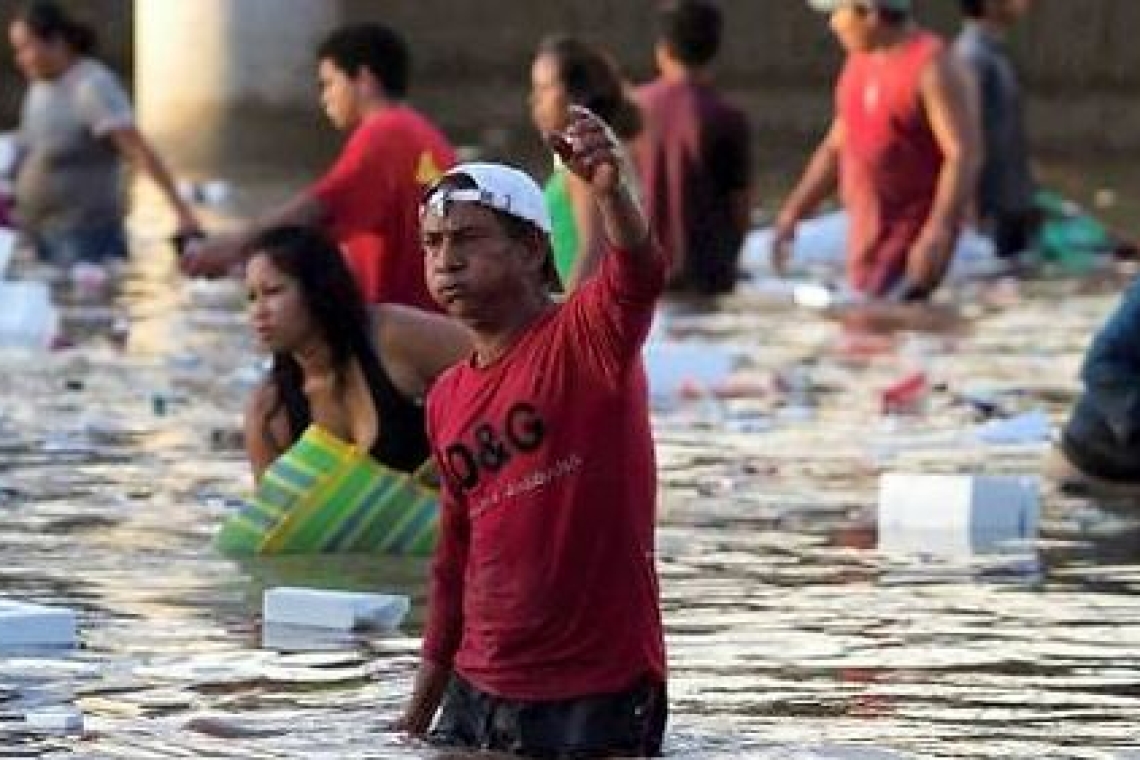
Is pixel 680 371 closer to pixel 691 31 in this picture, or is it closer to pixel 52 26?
pixel 691 31

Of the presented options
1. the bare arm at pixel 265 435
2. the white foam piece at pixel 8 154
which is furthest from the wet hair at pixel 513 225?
the white foam piece at pixel 8 154

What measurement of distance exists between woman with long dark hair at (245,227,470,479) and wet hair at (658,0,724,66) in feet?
31.4

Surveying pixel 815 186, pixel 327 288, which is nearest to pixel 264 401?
pixel 327 288

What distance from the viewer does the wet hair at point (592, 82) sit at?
13.0 m

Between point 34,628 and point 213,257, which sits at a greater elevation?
point 213,257

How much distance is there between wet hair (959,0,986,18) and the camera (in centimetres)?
2269

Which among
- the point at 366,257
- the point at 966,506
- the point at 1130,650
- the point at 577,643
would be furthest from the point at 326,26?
the point at 577,643

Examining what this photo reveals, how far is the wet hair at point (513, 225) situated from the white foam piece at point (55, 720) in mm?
1543

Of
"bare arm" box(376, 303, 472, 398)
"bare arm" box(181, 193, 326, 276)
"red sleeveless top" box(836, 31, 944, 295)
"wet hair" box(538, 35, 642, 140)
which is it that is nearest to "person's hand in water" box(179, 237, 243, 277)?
"bare arm" box(181, 193, 326, 276)

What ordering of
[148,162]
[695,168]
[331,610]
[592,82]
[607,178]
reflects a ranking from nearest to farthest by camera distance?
[607,178]
[331,610]
[592,82]
[148,162]
[695,168]

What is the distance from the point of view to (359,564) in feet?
36.3

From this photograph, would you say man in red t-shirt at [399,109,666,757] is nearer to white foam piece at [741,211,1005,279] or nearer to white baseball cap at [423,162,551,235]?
white baseball cap at [423,162,551,235]

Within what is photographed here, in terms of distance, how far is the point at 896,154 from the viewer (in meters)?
19.1

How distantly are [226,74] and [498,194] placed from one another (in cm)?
2449
